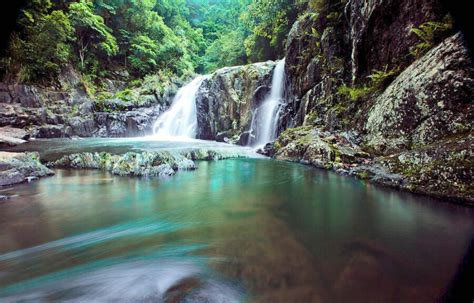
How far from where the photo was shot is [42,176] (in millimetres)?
6113

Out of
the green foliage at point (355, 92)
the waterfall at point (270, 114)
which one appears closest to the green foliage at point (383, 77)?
the green foliage at point (355, 92)

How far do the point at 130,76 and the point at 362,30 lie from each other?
22.4 meters

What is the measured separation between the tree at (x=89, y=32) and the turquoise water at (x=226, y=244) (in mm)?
20763

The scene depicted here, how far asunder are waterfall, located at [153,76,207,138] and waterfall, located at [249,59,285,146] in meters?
5.90

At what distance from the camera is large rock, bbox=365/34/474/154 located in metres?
5.19

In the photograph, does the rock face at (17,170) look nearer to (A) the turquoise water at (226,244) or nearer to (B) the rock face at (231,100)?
(A) the turquoise water at (226,244)

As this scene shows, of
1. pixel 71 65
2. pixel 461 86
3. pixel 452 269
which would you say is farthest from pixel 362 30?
pixel 71 65

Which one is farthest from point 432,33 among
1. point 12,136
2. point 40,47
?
point 40,47

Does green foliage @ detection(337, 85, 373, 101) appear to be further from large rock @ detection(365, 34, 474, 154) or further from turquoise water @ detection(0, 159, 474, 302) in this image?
turquoise water @ detection(0, 159, 474, 302)

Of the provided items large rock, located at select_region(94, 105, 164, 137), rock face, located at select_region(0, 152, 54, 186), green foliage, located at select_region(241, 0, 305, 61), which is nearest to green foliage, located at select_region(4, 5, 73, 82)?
large rock, located at select_region(94, 105, 164, 137)

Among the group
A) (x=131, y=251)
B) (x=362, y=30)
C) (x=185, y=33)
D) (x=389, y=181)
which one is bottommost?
(x=131, y=251)

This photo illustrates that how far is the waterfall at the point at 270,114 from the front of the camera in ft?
43.0

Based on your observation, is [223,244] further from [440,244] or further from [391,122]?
[391,122]

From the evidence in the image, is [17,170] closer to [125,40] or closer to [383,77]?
[383,77]
